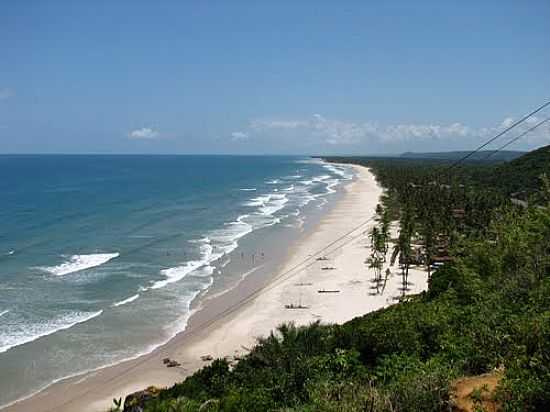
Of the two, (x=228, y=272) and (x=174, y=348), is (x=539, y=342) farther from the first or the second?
(x=228, y=272)

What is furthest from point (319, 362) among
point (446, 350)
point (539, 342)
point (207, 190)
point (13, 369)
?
point (207, 190)

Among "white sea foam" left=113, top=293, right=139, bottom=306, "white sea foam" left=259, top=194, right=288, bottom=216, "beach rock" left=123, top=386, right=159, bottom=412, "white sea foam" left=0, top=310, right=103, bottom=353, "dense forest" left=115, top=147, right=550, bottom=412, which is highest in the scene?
"dense forest" left=115, top=147, right=550, bottom=412

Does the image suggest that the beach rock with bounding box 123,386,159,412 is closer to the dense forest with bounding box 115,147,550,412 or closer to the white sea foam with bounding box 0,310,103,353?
the dense forest with bounding box 115,147,550,412

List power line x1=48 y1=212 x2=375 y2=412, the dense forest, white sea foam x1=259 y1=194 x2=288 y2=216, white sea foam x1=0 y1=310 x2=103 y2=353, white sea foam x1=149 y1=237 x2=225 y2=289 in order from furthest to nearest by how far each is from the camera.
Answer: white sea foam x1=259 y1=194 x2=288 y2=216, white sea foam x1=149 y1=237 x2=225 y2=289, white sea foam x1=0 y1=310 x2=103 y2=353, power line x1=48 y1=212 x2=375 y2=412, the dense forest

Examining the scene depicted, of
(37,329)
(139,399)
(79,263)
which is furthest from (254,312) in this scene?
(79,263)

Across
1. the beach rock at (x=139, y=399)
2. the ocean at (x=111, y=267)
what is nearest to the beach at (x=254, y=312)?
the ocean at (x=111, y=267)

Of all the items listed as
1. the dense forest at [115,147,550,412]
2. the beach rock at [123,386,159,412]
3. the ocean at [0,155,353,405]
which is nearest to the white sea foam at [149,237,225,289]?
the ocean at [0,155,353,405]

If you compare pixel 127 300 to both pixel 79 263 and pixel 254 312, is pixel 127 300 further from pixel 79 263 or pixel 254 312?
pixel 79 263
